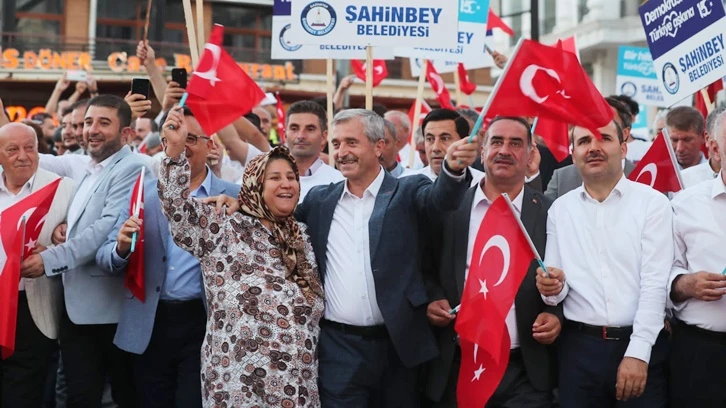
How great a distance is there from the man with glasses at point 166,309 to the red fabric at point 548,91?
6.09 feet

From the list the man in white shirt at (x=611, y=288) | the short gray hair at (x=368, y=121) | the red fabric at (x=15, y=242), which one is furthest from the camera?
the red fabric at (x=15, y=242)

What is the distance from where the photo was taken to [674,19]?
23.1 feet

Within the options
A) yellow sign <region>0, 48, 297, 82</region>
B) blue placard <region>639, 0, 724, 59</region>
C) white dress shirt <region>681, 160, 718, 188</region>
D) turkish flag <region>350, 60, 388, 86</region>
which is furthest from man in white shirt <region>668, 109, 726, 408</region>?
yellow sign <region>0, 48, 297, 82</region>

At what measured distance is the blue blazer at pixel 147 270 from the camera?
577 centimetres

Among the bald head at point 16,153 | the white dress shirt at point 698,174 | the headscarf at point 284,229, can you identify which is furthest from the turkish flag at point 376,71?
the headscarf at point 284,229

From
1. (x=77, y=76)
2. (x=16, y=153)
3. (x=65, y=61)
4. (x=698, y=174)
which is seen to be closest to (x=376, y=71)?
(x=77, y=76)

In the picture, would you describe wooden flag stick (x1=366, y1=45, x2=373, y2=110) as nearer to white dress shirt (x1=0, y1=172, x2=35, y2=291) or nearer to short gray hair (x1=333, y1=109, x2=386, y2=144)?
short gray hair (x1=333, y1=109, x2=386, y2=144)

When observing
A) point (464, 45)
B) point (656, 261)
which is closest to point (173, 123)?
point (656, 261)

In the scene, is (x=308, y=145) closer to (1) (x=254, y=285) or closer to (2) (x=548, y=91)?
(1) (x=254, y=285)

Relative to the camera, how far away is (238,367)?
A: 4.90 meters

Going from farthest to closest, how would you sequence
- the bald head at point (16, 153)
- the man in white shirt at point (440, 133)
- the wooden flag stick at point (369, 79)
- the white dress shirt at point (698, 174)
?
1. the man in white shirt at point (440, 133)
2. the white dress shirt at point (698, 174)
3. the wooden flag stick at point (369, 79)
4. the bald head at point (16, 153)

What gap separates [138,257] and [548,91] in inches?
97.1

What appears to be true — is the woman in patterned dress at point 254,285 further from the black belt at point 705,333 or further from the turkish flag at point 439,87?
the turkish flag at point 439,87

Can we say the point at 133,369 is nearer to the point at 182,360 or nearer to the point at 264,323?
the point at 182,360
